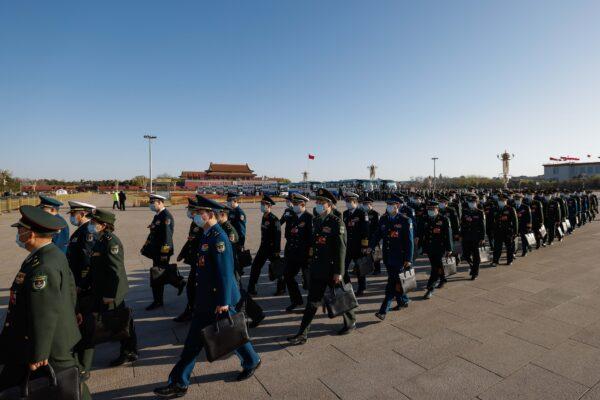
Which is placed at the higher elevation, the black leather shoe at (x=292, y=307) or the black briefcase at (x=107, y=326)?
the black briefcase at (x=107, y=326)

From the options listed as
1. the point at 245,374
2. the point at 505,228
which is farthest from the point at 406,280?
the point at 505,228

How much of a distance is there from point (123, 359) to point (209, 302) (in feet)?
5.20

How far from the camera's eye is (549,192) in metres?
12.1

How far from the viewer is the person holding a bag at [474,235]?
7.38 metres

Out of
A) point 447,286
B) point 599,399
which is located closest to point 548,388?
point 599,399

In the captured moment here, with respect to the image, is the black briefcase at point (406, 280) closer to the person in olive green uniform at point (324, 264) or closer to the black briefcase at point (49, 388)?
the person in olive green uniform at point (324, 264)

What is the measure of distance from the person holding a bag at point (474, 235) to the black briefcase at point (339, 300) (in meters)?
4.34

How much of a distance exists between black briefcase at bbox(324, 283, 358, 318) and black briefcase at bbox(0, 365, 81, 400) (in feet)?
9.15

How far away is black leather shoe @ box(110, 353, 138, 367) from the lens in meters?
3.89

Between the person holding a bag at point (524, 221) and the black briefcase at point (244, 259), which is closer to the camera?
the black briefcase at point (244, 259)

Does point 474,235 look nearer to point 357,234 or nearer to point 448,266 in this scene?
point 448,266

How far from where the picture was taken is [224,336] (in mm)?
3182

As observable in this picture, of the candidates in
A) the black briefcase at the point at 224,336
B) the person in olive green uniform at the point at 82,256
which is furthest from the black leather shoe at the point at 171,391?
the person in olive green uniform at the point at 82,256

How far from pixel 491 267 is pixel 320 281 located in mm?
6196
